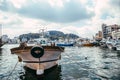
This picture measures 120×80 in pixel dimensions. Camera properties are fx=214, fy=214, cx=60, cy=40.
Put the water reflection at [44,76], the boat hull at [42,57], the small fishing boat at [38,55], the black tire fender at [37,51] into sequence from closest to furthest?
the water reflection at [44,76] → the black tire fender at [37,51] → the small fishing boat at [38,55] → the boat hull at [42,57]

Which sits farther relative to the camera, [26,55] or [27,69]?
[27,69]

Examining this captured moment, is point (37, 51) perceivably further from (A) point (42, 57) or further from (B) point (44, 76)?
(B) point (44, 76)

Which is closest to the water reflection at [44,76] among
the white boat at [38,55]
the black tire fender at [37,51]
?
the white boat at [38,55]

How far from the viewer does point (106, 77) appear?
1938 cm

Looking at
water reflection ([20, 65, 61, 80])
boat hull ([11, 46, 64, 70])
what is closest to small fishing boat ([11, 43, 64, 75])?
boat hull ([11, 46, 64, 70])

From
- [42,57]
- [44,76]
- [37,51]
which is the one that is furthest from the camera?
[42,57]

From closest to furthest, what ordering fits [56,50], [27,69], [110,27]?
[56,50], [27,69], [110,27]

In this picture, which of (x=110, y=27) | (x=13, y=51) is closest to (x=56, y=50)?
(x=13, y=51)

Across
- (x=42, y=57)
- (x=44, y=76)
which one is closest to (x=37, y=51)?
(x=42, y=57)

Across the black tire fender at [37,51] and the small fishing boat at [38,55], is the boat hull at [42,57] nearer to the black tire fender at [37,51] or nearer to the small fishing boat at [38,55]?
the small fishing boat at [38,55]

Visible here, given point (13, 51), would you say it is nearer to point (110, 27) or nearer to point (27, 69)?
point (27, 69)

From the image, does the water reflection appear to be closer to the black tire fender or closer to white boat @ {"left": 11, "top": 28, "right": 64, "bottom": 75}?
white boat @ {"left": 11, "top": 28, "right": 64, "bottom": 75}

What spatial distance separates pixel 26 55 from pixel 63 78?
456 centimetres

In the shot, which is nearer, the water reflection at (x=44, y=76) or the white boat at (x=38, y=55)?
the water reflection at (x=44, y=76)
